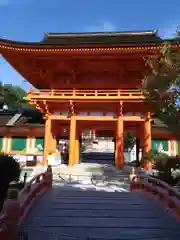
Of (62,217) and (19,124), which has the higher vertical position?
(19,124)

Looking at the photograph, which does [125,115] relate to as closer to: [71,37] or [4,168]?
[71,37]

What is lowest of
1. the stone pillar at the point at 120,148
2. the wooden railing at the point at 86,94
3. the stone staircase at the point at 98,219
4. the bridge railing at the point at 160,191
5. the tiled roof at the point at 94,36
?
the stone staircase at the point at 98,219

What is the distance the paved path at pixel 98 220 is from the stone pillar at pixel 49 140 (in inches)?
361

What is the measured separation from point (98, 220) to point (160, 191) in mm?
2492

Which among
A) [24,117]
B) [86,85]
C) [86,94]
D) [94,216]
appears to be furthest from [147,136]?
[24,117]

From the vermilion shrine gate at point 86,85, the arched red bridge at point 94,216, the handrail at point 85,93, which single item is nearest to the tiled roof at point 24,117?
the vermilion shrine gate at point 86,85

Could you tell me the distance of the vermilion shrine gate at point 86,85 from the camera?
50.1 ft

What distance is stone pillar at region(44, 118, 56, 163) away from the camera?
16.8 metres

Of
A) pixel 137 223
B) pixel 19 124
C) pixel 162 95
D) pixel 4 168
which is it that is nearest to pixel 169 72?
pixel 162 95

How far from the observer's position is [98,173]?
1463cm

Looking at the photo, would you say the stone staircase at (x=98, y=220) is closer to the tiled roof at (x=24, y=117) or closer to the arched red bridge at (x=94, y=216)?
the arched red bridge at (x=94, y=216)

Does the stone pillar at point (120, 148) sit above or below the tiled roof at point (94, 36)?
below

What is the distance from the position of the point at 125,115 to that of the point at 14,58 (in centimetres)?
952

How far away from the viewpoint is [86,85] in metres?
17.2
